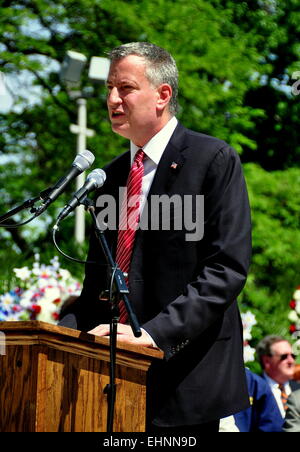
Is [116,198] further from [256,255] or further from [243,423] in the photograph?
[256,255]

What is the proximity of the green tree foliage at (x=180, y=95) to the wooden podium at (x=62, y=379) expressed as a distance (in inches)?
332

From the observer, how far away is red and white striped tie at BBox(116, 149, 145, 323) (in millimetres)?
3510

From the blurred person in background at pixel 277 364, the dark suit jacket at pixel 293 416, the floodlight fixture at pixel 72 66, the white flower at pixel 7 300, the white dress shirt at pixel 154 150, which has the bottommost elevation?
the dark suit jacket at pixel 293 416

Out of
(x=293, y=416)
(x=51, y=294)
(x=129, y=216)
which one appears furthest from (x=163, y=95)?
(x=51, y=294)

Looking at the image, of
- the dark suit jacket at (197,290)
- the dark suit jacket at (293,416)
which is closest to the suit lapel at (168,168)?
the dark suit jacket at (197,290)

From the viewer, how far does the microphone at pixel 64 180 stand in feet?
10.3

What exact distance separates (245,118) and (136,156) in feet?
42.8

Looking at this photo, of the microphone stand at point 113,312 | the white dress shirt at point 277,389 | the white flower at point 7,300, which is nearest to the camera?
the microphone stand at point 113,312

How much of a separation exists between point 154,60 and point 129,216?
67 cm

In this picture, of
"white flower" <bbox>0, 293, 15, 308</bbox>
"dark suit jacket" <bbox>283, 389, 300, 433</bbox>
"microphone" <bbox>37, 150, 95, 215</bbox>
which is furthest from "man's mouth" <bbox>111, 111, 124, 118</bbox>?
"white flower" <bbox>0, 293, 15, 308</bbox>

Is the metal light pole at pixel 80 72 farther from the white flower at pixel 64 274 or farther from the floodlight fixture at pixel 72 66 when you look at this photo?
the white flower at pixel 64 274

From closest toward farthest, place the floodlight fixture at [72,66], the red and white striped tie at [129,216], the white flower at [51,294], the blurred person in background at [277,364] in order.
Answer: the red and white striped tie at [129,216] → the white flower at [51,294] → the blurred person in background at [277,364] → the floodlight fixture at [72,66]

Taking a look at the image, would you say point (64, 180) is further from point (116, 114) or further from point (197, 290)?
point (197, 290)

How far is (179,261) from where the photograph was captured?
3.40 meters
